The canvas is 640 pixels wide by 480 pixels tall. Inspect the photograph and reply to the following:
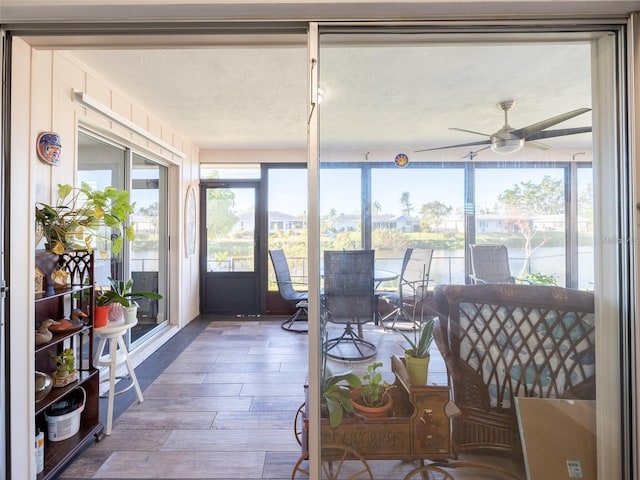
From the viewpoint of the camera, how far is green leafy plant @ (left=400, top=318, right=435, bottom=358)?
4.25 ft

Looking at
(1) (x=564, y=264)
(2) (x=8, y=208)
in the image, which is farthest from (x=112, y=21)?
(1) (x=564, y=264)

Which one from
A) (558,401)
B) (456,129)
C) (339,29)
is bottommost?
(558,401)

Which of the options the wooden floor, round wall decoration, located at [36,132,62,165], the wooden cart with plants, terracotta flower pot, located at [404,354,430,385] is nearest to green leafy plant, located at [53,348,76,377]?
the wooden floor

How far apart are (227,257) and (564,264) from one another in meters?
3.91

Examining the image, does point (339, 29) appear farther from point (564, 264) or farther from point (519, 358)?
point (519, 358)

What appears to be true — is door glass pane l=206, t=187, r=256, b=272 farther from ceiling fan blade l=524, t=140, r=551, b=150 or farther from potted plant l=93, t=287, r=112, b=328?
ceiling fan blade l=524, t=140, r=551, b=150

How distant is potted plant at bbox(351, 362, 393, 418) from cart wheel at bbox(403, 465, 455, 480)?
0.26 m

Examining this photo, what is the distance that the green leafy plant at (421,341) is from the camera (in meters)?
1.30

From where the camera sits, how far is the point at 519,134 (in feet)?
4.49

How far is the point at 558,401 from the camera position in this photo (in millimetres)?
1215

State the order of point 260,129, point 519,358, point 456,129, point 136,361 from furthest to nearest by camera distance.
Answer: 1. point 260,129
2. point 136,361
3. point 456,129
4. point 519,358

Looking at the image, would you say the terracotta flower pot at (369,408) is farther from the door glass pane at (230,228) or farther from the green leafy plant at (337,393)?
the door glass pane at (230,228)

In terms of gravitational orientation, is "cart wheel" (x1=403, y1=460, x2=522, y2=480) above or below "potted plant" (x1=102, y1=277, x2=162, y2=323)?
below

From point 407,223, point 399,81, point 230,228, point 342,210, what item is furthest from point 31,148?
point 230,228
